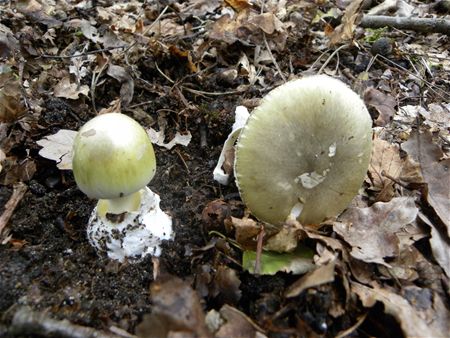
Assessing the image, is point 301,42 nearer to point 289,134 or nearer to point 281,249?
point 289,134

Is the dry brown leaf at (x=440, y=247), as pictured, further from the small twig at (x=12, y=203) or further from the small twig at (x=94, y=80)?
the small twig at (x=94, y=80)

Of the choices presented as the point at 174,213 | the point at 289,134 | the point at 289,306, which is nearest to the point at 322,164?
the point at 289,134

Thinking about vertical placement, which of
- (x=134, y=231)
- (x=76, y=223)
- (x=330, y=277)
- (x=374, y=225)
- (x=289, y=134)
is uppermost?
(x=289, y=134)

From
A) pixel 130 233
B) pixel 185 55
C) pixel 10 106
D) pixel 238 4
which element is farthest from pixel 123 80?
pixel 130 233

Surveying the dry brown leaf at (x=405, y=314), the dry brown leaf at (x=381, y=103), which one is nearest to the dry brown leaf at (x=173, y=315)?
the dry brown leaf at (x=405, y=314)

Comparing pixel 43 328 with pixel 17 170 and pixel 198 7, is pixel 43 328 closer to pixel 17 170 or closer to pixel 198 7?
pixel 17 170

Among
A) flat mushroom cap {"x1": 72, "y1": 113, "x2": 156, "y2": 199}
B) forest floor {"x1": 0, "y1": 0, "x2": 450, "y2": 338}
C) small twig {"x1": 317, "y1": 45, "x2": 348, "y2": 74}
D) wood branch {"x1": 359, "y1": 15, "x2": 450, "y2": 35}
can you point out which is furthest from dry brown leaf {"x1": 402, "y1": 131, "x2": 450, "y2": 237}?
wood branch {"x1": 359, "y1": 15, "x2": 450, "y2": 35}
